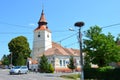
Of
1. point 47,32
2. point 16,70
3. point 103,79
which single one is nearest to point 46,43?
point 47,32

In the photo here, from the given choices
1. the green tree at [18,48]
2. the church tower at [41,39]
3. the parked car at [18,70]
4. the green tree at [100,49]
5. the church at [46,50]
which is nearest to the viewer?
the green tree at [100,49]

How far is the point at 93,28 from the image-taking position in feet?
168

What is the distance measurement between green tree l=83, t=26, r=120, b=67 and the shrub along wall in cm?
438

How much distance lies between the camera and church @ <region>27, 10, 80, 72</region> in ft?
280

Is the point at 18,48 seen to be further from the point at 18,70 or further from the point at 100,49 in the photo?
the point at 100,49

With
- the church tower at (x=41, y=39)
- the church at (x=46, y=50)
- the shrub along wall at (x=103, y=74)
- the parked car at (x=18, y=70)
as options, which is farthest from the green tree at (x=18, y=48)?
the shrub along wall at (x=103, y=74)

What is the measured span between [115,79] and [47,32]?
2508 inches

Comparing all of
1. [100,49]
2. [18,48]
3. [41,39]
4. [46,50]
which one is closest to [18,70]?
[100,49]

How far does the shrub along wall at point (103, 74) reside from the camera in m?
37.5

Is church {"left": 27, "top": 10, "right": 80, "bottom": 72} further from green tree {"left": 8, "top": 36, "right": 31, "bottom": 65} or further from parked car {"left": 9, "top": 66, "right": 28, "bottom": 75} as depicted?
parked car {"left": 9, "top": 66, "right": 28, "bottom": 75}

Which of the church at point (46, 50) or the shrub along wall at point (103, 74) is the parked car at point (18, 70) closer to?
the shrub along wall at point (103, 74)

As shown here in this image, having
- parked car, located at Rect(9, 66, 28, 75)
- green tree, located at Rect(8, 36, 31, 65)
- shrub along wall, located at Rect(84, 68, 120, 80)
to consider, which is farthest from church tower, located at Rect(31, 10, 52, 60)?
shrub along wall, located at Rect(84, 68, 120, 80)

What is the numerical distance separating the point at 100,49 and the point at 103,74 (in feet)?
24.9

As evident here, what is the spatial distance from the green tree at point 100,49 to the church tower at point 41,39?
46.2 meters
